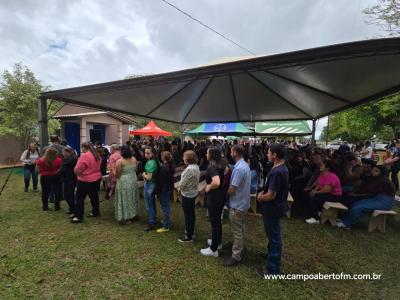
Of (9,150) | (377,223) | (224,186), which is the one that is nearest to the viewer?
(224,186)

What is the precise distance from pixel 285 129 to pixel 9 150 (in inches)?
685

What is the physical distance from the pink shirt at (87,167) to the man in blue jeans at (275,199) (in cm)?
372

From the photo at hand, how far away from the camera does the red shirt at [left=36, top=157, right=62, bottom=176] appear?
5.37 meters

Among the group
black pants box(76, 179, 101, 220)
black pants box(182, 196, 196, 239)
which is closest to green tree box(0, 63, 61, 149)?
black pants box(76, 179, 101, 220)

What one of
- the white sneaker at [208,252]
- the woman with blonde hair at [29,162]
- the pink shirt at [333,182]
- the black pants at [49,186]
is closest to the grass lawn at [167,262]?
the white sneaker at [208,252]

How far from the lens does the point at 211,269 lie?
326cm

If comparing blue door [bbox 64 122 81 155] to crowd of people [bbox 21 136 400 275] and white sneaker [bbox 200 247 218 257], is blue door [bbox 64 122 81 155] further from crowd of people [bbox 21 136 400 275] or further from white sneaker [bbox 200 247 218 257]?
white sneaker [bbox 200 247 218 257]

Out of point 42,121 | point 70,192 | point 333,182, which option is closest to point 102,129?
point 42,121

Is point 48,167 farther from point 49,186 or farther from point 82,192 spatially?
point 82,192

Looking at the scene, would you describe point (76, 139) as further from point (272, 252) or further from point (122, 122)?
point (272, 252)

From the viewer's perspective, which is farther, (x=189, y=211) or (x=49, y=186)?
(x=49, y=186)

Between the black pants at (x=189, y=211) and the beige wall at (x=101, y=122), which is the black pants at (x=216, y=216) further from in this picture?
the beige wall at (x=101, y=122)

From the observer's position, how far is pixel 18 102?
12156 millimetres

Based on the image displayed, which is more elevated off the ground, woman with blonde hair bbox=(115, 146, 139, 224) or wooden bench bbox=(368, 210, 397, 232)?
woman with blonde hair bbox=(115, 146, 139, 224)
